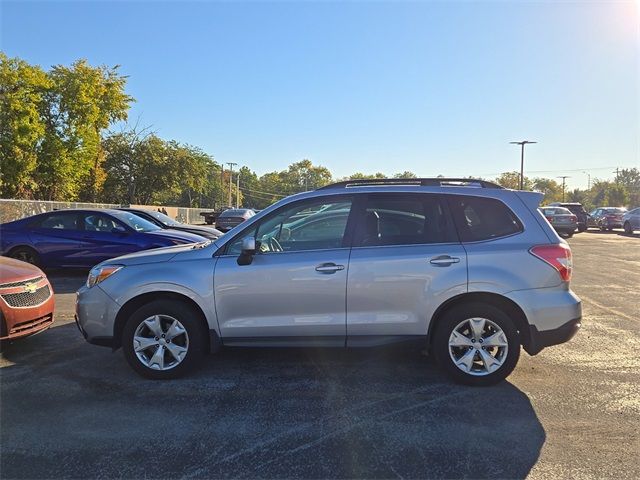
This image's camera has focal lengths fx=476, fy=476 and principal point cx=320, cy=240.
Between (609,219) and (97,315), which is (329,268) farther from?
(609,219)

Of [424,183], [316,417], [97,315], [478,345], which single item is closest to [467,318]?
[478,345]

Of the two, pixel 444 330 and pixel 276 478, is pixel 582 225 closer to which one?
pixel 444 330

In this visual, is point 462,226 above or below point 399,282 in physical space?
above

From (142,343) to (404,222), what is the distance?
8.88 feet

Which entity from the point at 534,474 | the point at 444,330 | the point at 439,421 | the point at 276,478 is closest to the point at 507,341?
the point at 444,330

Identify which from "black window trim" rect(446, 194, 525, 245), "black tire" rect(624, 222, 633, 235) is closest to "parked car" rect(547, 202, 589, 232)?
"black tire" rect(624, 222, 633, 235)

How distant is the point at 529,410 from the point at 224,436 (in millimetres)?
2450

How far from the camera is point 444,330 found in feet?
14.2

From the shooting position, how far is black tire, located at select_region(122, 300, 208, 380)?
4426 millimetres

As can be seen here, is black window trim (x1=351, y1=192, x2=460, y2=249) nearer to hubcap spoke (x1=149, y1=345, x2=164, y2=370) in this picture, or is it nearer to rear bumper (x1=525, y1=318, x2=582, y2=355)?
rear bumper (x1=525, y1=318, x2=582, y2=355)

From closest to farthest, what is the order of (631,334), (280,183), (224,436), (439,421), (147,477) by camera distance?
(147,477)
(224,436)
(439,421)
(631,334)
(280,183)

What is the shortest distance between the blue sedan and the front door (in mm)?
5576

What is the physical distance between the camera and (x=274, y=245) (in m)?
4.57

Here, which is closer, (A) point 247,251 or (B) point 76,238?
(A) point 247,251
